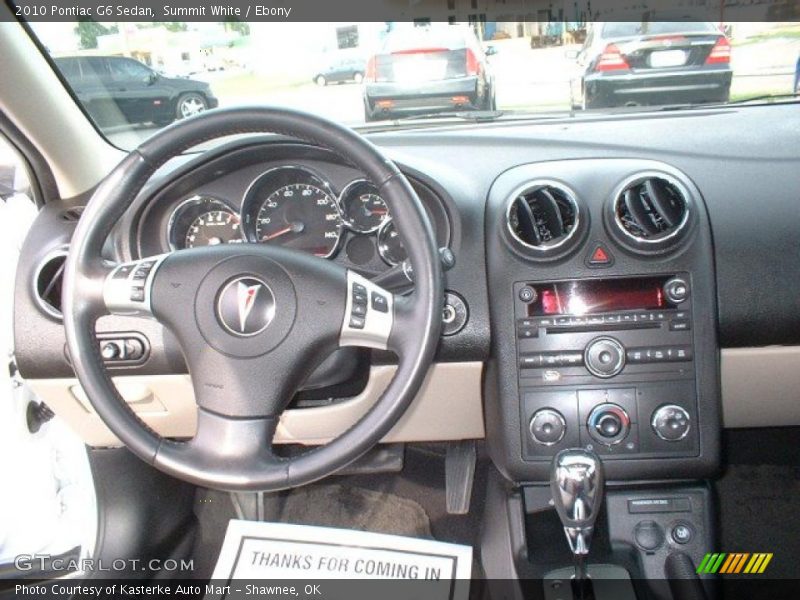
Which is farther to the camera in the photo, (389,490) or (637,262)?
(389,490)

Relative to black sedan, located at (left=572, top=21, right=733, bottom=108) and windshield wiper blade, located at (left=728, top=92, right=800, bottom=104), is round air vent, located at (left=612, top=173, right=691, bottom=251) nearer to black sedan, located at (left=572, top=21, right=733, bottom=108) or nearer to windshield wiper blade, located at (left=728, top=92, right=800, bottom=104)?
black sedan, located at (left=572, top=21, right=733, bottom=108)

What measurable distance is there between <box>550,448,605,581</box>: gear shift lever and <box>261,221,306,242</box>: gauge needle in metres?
0.78

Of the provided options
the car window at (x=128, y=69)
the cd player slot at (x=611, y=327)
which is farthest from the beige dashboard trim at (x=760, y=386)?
the car window at (x=128, y=69)

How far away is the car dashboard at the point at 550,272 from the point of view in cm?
176

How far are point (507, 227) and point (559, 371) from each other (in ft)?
1.13

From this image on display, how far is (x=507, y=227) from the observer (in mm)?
1758

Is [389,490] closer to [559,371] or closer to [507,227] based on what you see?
[559,371]

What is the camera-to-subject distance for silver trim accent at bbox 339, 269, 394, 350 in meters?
1.40

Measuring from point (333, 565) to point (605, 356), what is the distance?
34.4 inches

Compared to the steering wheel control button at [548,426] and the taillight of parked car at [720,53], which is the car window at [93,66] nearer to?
the steering wheel control button at [548,426]

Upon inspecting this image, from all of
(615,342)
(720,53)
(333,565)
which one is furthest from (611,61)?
(333,565)

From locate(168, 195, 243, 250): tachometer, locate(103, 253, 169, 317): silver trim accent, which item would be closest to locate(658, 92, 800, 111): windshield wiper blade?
locate(168, 195, 243, 250): tachometer

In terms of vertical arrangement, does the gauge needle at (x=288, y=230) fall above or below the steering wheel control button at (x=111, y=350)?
above

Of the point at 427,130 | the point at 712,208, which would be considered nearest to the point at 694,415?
the point at 712,208
